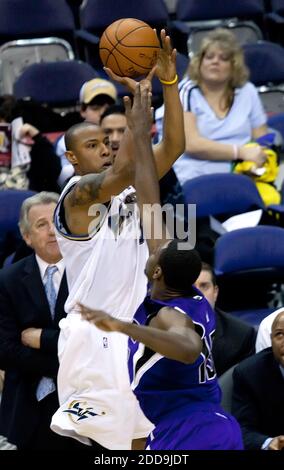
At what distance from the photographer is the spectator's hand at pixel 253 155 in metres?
8.33

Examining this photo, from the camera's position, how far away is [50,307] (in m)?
6.14

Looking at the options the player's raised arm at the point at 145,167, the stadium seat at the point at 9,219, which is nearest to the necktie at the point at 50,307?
the stadium seat at the point at 9,219

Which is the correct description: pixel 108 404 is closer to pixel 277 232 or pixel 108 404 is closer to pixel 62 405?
pixel 62 405

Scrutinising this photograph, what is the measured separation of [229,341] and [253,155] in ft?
Result: 7.46

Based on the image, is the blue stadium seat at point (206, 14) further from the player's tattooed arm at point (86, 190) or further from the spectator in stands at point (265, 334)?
the player's tattooed arm at point (86, 190)

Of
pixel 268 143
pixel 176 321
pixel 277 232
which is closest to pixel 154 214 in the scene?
pixel 176 321

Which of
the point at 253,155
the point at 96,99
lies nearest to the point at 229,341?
the point at 253,155

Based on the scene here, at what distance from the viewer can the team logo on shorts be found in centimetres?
536

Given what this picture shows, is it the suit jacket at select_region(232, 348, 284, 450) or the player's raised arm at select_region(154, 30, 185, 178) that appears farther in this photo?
the suit jacket at select_region(232, 348, 284, 450)

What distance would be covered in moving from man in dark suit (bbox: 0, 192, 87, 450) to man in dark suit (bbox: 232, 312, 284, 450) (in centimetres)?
87

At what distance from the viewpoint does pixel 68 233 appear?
5.18m

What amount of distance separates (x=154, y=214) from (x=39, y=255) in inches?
62.7

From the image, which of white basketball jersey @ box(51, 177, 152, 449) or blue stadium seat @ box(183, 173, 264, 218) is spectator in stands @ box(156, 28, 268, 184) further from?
white basketball jersey @ box(51, 177, 152, 449)

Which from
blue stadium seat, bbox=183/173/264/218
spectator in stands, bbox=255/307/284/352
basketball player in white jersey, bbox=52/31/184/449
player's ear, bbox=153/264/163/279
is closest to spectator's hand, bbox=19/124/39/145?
blue stadium seat, bbox=183/173/264/218
